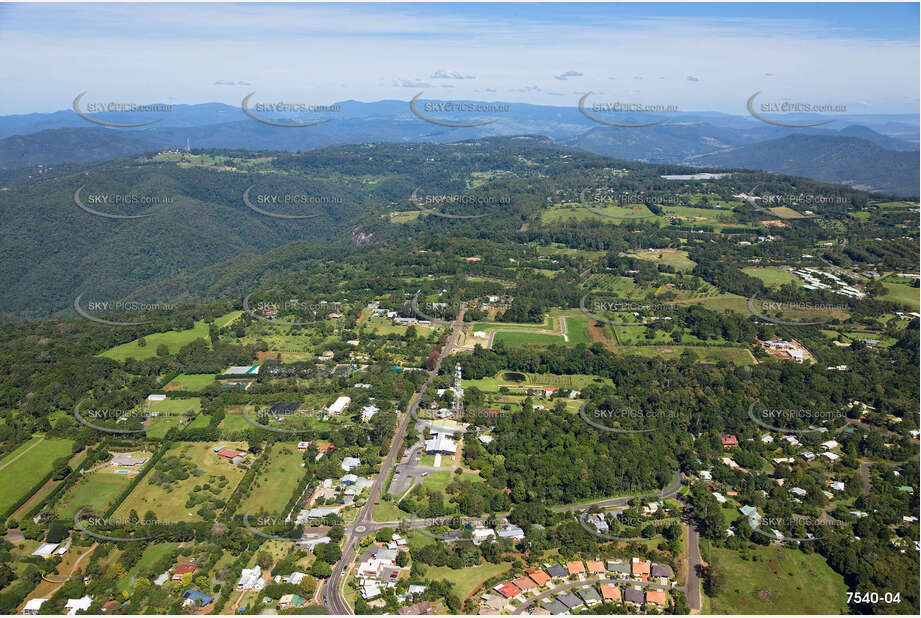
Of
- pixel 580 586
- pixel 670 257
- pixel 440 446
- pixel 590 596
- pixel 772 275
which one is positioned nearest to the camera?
pixel 590 596

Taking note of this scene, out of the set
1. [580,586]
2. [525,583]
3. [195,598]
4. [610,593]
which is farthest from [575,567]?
[195,598]

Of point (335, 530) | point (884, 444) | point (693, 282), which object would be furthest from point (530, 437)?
point (693, 282)

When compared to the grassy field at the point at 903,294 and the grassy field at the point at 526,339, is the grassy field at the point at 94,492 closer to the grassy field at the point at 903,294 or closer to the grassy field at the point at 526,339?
the grassy field at the point at 526,339

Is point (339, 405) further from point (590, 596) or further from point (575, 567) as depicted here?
point (590, 596)

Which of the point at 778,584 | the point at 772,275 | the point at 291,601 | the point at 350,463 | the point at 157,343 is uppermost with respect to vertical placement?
the point at 772,275

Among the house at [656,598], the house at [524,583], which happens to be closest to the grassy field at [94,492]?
the house at [524,583]

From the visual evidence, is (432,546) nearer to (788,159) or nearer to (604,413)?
(604,413)
